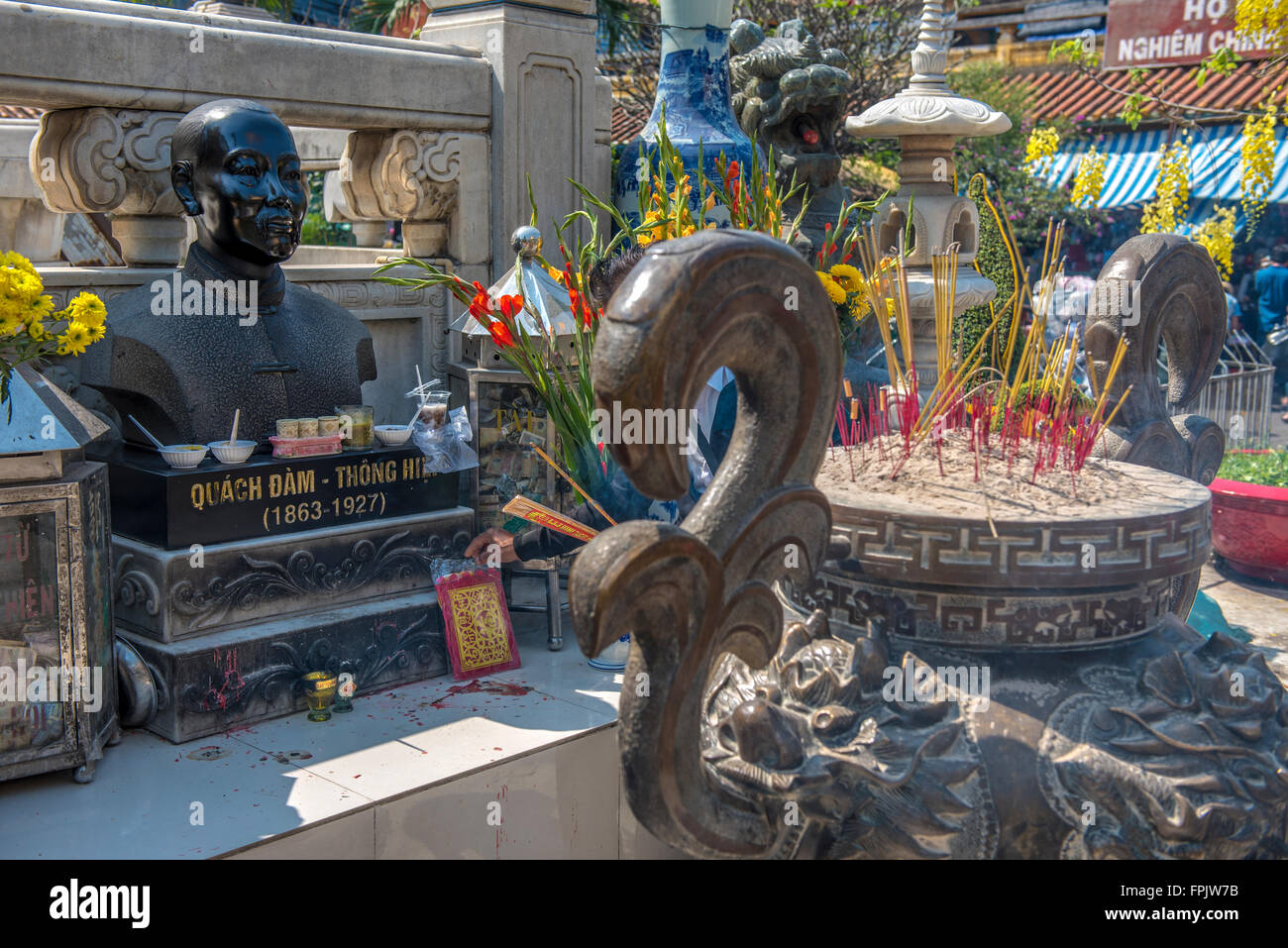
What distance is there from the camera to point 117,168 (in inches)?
151

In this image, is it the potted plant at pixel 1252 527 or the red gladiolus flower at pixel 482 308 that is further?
the potted plant at pixel 1252 527

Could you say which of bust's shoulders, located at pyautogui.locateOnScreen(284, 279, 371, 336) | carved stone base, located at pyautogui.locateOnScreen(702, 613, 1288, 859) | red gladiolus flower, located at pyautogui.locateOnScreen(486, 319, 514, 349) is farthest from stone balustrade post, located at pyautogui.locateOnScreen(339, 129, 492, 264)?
carved stone base, located at pyautogui.locateOnScreen(702, 613, 1288, 859)

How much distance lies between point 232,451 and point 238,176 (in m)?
0.83

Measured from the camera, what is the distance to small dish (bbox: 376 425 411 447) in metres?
3.81

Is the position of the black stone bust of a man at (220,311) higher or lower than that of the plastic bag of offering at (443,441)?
higher

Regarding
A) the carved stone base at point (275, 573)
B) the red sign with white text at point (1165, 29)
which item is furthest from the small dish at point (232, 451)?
the red sign with white text at point (1165, 29)

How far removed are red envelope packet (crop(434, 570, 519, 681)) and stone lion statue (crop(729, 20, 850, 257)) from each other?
12.0 feet

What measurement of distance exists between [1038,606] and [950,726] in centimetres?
26

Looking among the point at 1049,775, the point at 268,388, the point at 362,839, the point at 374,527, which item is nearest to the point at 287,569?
the point at 374,527

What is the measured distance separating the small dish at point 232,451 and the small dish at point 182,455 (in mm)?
60

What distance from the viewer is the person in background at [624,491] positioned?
3.41 meters

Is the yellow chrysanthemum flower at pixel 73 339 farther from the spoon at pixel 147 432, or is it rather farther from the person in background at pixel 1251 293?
the person in background at pixel 1251 293

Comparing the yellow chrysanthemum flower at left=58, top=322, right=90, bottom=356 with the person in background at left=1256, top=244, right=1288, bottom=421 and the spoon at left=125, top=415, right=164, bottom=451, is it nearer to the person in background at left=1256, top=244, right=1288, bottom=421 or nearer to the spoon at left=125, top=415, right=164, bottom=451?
the spoon at left=125, top=415, right=164, bottom=451

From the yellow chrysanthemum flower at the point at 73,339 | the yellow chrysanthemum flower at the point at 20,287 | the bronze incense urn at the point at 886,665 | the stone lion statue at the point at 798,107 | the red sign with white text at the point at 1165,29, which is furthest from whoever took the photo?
the red sign with white text at the point at 1165,29
